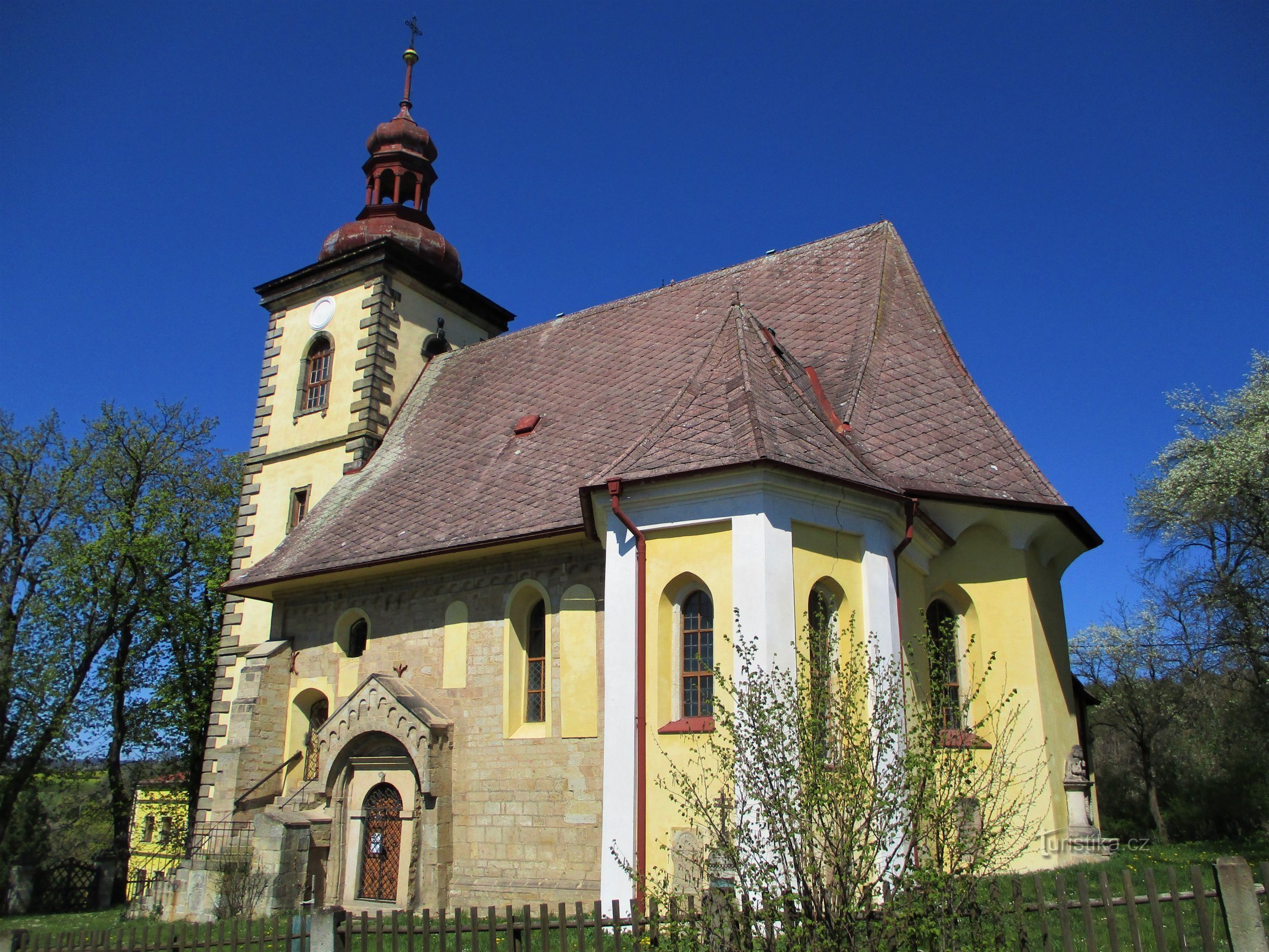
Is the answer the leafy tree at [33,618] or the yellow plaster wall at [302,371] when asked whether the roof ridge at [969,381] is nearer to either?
the yellow plaster wall at [302,371]

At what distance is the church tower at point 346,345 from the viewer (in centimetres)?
2030

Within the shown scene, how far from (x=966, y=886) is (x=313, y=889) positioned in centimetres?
1090

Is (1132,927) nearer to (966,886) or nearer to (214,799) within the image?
(966,886)

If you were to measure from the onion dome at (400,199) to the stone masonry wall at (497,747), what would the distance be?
31.7 ft

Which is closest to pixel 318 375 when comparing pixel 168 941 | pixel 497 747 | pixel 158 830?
pixel 497 747

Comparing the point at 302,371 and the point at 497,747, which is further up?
the point at 302,371

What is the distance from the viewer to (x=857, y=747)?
678 centimetres

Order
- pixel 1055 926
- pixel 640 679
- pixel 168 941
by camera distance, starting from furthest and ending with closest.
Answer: pixel 640 679, pixel 168 941, pixel 1055 926

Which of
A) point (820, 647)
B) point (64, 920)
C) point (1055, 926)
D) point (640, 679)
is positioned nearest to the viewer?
point (1055, 926)

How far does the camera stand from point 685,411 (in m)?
12.3

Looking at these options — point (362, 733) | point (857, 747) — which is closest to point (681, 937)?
point (857, 747)

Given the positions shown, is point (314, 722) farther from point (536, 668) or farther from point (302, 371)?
point (302, 371)

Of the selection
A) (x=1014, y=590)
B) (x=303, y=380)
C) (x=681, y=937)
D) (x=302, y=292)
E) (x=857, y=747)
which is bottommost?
(x=681, y=937)

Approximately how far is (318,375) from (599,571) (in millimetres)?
11006
